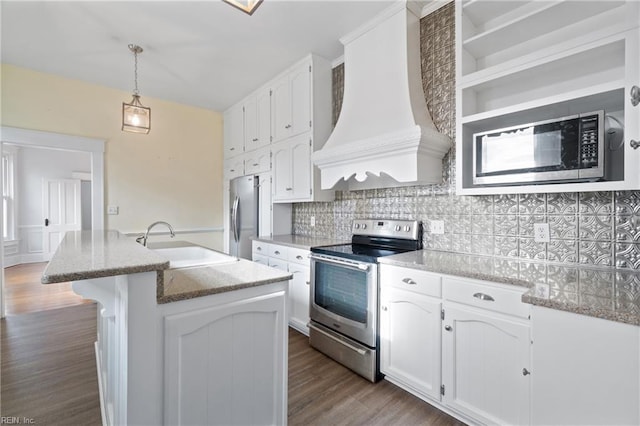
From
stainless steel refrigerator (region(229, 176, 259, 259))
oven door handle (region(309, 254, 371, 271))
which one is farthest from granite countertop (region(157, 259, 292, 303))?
stainless steel refrigerator (region(229, 176, 259, 259))

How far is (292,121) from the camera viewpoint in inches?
127

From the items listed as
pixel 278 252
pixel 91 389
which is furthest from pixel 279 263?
pixel 91 389

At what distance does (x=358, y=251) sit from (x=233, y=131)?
3.10 m

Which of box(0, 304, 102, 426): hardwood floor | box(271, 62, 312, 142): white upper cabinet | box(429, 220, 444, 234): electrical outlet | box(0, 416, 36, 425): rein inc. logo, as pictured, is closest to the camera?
box(0, 416, 36, 425): rein inc. logo

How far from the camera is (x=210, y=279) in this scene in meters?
1.29

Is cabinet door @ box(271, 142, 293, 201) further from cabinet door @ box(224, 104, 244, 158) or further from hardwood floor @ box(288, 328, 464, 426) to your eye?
hardwood floor @ box(288, 328, 464, 426)

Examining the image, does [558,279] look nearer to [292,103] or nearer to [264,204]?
[292,103]

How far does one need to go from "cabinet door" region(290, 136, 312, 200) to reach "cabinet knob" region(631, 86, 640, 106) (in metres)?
2.27

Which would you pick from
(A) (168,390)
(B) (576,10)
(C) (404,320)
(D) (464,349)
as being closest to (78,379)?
(A) (168,390)

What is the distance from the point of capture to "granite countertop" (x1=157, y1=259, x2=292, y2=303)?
3.64 ft

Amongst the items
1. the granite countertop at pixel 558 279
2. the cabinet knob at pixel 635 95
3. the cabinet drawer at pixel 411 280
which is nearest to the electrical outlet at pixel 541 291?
the granite countertop at pixel 558 279

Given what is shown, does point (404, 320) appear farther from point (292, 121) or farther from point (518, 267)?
point (292, 121)

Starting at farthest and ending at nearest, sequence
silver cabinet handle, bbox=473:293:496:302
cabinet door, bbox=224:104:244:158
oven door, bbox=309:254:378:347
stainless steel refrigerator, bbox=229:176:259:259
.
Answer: cabinet door, bbox=224:104:244:158 → stainless steel refrigerator, bbox=229:176:259:259 → oven door, bbox=309:254:378:347 → silver cabinet handle, bbox=473:293:496:302

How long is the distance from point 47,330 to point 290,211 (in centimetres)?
276
